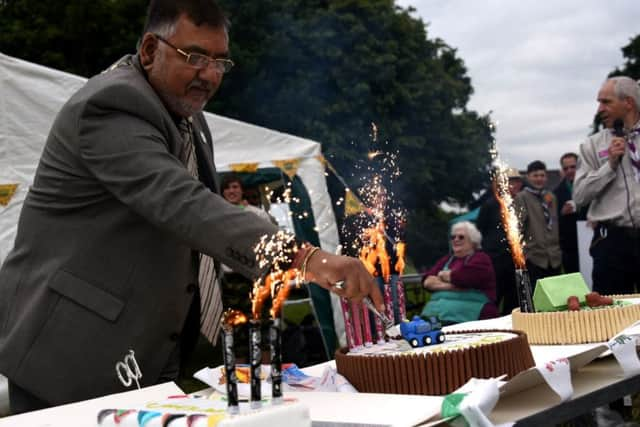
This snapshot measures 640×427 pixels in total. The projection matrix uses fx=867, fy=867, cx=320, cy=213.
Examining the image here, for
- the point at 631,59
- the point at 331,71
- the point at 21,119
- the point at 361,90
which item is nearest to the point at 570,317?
the point at 21,119

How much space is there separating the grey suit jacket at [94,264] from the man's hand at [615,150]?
3488mm

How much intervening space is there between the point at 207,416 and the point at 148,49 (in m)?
1.47

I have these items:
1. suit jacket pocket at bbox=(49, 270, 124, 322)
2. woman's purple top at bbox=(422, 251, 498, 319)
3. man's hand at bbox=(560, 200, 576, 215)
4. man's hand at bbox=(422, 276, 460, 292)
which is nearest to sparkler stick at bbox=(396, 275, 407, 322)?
suit jacket pocket at bbox=(49, 270, 124, 322)

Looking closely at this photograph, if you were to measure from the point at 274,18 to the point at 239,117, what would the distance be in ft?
13.0

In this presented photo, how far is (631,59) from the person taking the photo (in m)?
45.8

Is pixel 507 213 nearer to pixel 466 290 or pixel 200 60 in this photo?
pixel 200 60

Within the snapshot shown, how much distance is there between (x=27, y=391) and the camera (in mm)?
2475

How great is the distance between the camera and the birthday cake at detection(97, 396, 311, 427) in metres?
1.43

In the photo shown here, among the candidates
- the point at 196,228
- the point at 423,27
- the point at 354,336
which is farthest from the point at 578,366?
the point at 423,27

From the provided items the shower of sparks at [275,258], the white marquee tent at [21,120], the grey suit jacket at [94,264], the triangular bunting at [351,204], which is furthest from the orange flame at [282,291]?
the triangular bunting at [351,204]

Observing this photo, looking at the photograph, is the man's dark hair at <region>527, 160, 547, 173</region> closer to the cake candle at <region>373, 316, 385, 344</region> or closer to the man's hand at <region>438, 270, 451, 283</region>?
the man's hand at <region>438, 270, 451, 283</region>

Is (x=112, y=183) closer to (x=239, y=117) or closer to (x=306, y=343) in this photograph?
(x=306, y=343)

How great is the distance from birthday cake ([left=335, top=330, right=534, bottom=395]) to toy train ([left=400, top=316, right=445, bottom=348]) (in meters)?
0.10

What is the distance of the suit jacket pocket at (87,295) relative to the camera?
7.91ft
